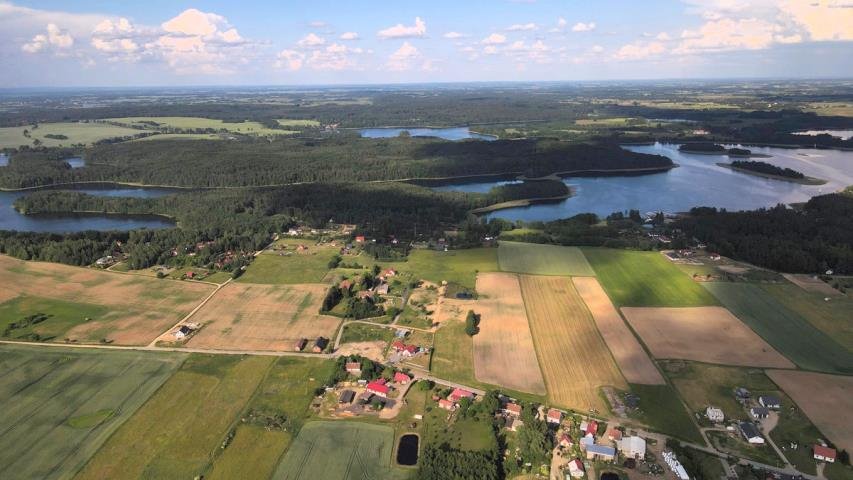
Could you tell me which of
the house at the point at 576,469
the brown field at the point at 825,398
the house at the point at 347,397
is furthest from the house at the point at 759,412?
the house at the point at 347,397

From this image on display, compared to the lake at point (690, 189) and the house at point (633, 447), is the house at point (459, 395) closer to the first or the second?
the house at point (633, 447)

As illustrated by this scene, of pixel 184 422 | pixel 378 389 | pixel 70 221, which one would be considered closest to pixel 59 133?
pixel 70 221

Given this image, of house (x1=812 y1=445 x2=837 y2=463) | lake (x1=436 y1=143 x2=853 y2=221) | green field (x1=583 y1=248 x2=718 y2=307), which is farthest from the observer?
lake (x1=436 y1=143 x2=853 y2=221)

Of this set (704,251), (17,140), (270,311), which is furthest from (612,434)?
(17,140)

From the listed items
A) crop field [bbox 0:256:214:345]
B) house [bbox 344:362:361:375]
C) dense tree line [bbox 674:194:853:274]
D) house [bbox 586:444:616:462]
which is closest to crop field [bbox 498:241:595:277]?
dense tree line [bbox 674:194:853:274]

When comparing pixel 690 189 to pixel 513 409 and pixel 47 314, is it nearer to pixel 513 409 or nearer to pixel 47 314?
pixel 513 409

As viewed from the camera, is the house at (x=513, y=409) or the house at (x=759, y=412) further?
the house at (x=513, y=409)

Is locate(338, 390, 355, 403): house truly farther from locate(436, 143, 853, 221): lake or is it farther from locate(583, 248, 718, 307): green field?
locate(436, 143, 853, 221): lake
